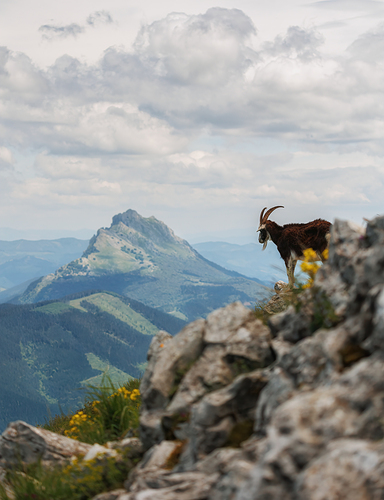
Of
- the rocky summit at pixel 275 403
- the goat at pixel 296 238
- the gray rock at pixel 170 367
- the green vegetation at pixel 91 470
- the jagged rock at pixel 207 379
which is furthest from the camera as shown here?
the goat at pixel 296 238

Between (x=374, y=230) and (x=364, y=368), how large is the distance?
362 centimetres

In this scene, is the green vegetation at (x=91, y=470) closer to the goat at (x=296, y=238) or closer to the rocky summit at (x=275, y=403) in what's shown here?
the rocky summit at (x=275, y=403)

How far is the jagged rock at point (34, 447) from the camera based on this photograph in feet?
36.8

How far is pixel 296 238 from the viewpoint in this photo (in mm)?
18812

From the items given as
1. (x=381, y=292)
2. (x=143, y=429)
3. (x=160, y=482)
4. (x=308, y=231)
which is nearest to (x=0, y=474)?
(x=143, y=429)

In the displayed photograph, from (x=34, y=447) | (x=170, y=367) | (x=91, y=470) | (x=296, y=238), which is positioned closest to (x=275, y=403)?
(x=170, y=367)

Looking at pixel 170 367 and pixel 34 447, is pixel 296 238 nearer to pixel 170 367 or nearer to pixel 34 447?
pixel 170 367

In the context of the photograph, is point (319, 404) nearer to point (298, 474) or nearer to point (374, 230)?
point (298, 474)

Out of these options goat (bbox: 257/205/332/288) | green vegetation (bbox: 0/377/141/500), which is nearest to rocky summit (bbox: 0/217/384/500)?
green vegetation (bbox: 0/377/141/500)

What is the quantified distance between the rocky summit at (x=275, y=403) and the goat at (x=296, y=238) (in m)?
8.02

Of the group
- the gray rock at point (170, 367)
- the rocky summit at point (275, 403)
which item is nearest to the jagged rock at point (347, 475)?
the rocky summit at point (275, 403)

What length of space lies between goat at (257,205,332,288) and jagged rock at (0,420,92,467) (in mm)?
9731

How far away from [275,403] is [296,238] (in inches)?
496

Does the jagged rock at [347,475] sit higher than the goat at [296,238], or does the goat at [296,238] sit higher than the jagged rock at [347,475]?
the goat at [296,238]
